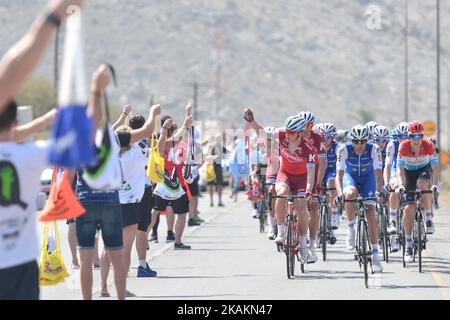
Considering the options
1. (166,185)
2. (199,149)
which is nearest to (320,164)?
(166,185)

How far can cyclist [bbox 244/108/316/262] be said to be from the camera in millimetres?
15484

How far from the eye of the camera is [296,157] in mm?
15703

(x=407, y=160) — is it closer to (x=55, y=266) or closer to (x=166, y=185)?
(x=166, y=185)

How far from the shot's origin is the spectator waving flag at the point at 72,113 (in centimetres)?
622

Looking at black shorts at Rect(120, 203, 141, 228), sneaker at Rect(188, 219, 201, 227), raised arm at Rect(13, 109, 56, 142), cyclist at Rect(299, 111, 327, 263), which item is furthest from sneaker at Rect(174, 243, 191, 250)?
raised arm at Rect(13, 109, 56, 142)

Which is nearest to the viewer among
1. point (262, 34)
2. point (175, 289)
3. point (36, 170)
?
point (36, 170)

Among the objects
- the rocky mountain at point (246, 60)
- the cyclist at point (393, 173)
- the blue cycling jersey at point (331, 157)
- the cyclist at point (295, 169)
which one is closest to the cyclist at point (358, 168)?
the cyclist at point (295, 169)

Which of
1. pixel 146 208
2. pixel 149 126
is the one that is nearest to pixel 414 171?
pixel 146 208

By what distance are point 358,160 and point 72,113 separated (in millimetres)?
9671

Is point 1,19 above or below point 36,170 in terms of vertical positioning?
above

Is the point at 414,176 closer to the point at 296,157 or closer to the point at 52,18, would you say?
the point at 296,157

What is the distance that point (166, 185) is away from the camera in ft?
61.6
